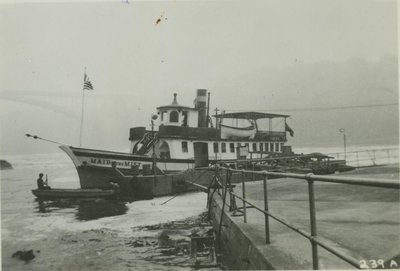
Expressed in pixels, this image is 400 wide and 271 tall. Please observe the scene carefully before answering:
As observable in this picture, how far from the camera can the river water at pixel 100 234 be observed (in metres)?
6.58

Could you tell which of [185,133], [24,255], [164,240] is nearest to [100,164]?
[185,133]

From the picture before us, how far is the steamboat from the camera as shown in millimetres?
16406

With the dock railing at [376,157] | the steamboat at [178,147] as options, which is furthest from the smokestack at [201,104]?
the dock railing at [376,157]

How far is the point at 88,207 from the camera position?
45.8ft

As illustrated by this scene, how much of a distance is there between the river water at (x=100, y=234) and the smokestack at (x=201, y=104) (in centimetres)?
630

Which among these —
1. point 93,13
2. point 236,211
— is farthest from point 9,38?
point 236,211

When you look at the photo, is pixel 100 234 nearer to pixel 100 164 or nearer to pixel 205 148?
pixel 100 164

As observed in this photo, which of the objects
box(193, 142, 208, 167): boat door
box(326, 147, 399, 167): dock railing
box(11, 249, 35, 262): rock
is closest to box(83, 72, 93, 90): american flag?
box(11, 249, 35, 262): rock

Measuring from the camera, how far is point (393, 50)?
15.1 feet

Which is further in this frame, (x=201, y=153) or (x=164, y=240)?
(x=201, y=153)

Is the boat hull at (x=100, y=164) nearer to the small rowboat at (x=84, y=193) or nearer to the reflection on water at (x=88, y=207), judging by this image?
the small rowboat at (x=84, y=193)

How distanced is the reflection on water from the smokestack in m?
7.58

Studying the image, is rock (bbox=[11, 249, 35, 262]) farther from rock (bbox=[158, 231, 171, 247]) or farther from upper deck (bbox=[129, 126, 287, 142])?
upper deck (bbox=[129, 126, 287, 142])

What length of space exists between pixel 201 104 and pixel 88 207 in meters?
9.36
